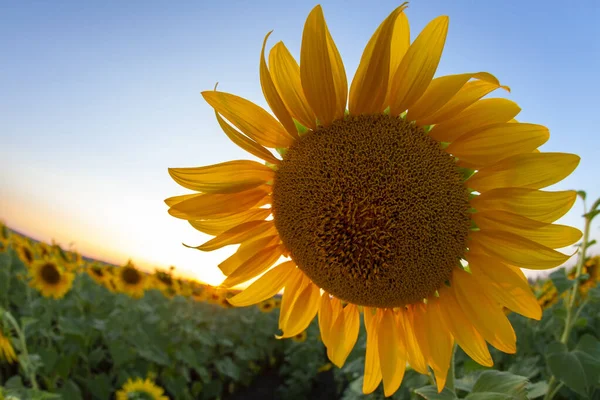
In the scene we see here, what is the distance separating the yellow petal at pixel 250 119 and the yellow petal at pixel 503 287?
77 centimetres

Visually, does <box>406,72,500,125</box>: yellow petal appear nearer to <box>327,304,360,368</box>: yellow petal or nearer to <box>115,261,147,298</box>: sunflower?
<box>327,304,360,368</box>: yellow petal

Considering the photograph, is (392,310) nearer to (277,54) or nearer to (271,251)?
(271,251)

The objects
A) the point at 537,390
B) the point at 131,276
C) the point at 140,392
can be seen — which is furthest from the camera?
the point at 131,276

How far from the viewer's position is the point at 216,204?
166 cm

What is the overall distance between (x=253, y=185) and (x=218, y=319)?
21.3 feet

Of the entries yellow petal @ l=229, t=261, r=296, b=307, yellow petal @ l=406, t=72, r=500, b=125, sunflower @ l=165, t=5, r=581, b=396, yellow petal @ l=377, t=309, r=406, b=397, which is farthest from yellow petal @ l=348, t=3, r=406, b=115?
yellow petal @ l=377, t=309, r=406, b=397

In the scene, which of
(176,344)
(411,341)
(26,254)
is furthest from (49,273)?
(411,341)

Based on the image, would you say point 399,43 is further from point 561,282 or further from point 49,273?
point 49,273

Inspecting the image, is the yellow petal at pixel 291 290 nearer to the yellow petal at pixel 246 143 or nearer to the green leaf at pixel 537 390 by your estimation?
the yellow petal at pixel 246 143

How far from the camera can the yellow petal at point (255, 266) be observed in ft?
5.80

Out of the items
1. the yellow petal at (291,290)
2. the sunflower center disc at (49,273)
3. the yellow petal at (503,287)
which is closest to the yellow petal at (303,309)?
the yellow petal at (291,290)

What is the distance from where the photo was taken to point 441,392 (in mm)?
1672

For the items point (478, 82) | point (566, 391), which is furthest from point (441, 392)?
point (566, 391)

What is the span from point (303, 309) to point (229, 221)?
0.47m
